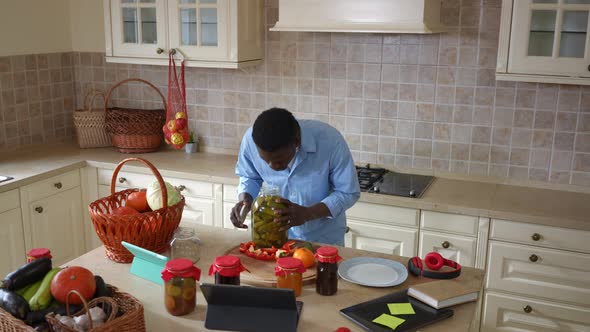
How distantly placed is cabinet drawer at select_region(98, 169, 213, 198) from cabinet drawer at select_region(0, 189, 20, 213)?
54 cm

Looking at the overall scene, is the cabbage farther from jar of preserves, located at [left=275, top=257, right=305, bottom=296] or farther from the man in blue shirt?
jar of preserves, located at [left=275, top=257, right=305, bottom=296]

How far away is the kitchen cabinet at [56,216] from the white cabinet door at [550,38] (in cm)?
243

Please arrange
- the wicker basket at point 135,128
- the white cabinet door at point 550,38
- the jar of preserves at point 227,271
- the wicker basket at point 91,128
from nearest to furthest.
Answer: the jar of preserves at point 227,271 → the white cabinet door at point 550,38 → the wicker basket at point 135,128 → the wicker basket at point 91,128

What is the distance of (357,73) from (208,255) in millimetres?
1652

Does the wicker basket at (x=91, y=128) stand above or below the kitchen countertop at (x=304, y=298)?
above

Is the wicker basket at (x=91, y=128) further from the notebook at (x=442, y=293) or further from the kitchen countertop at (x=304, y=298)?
the notebook at (x=442, y=293)

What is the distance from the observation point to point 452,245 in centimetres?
280

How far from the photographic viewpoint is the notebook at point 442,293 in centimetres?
163

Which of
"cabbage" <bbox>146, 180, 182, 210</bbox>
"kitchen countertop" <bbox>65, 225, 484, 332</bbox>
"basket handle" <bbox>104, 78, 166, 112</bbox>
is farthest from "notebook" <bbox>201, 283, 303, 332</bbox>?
"basket handle" <bbox>104, 78, 166, 112</bbox>

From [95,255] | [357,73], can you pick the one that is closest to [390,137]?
[357,73]

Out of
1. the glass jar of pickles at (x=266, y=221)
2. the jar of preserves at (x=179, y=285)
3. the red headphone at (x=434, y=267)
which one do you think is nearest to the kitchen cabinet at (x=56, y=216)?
the glass jar of pickles at (x=266, y=221)

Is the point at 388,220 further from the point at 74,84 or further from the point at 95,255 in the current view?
the point at 74,84

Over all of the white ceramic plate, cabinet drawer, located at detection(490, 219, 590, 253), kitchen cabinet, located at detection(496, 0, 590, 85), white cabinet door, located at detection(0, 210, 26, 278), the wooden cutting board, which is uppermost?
kitchen cabinet, located at detection(496, 0, 590, 85)

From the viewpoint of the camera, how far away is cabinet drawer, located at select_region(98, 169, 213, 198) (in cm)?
325
